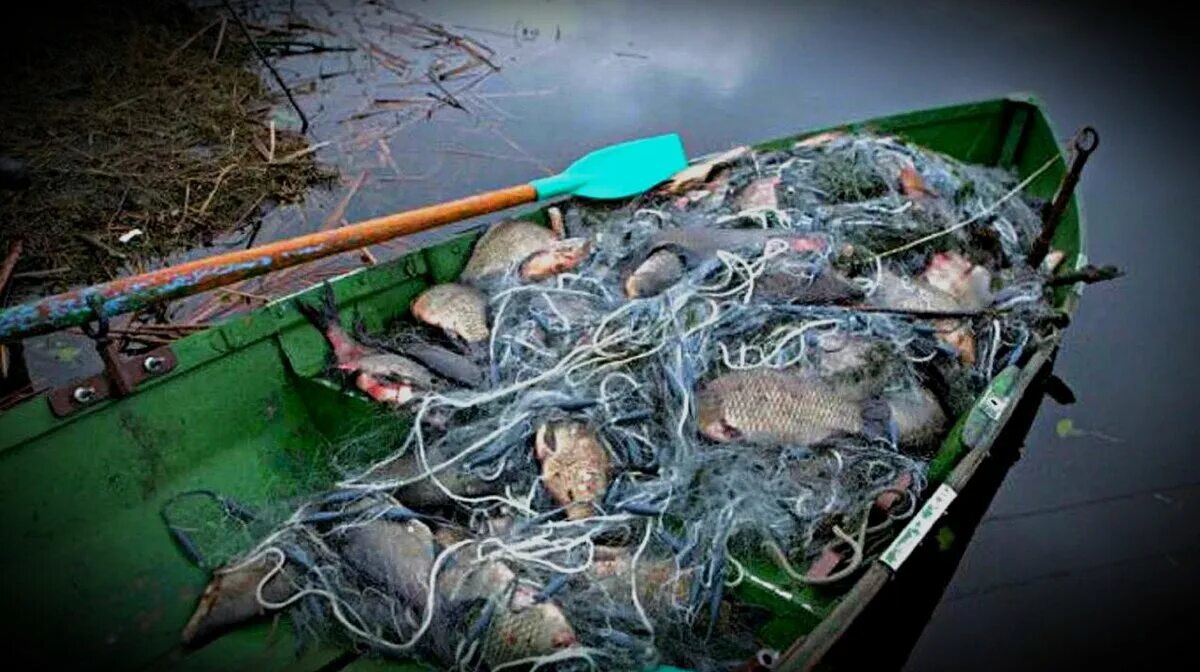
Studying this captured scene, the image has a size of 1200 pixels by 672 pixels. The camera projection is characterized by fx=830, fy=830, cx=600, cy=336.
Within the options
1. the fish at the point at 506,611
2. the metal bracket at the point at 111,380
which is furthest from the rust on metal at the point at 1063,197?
the metal bracket at the point at 111,380

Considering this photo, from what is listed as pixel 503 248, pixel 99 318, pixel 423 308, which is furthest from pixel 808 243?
pixel 99 318

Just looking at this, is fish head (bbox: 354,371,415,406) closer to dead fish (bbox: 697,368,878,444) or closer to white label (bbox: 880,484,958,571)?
dead fish (bbox: 697,368,878,444)

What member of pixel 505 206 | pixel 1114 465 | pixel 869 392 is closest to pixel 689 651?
pixel 869 392

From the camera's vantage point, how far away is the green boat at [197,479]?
2904 mm

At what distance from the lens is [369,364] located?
12.1 feet

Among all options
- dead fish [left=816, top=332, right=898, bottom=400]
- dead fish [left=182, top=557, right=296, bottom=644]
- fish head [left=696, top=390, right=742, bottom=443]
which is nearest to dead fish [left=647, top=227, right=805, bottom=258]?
dead fish [left=816, top=332, right=898, bottom=400]

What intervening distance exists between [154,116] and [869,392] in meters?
7.00

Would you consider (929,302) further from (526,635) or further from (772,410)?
(526,635)

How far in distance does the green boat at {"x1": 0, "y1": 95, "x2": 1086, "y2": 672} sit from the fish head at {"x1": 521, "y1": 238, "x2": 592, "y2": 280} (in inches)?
19.5

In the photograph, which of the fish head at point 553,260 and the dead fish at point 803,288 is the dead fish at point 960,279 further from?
the fish head at point 553,260

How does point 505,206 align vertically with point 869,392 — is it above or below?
above

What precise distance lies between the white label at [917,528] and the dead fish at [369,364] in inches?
79.1

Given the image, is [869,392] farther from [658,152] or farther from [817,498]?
[658,152]

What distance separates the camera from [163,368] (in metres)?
3.29
